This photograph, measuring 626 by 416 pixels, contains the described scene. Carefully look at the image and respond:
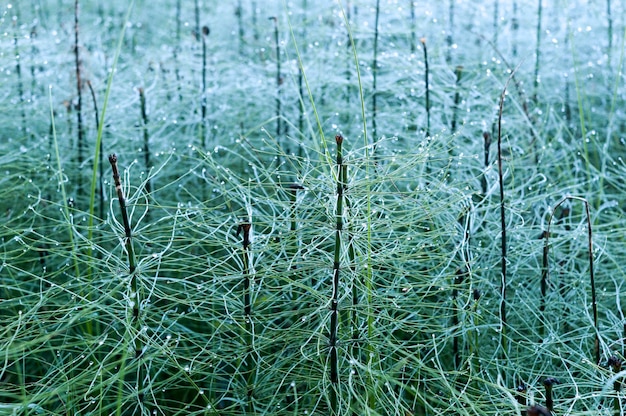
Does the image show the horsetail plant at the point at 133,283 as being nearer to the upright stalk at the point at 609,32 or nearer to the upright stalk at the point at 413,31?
the upright stalk at the point at 413,31

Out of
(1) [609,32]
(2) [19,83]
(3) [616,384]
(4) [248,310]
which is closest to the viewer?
(3) [616,384]

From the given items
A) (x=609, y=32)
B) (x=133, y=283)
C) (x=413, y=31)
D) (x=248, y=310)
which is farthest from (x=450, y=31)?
(x=133, y=283)

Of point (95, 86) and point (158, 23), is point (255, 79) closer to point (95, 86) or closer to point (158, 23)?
point (95, 86)

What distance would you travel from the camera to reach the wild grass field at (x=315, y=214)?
1.40 metres

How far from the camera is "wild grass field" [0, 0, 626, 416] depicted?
140 centimetres

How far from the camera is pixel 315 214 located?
162 centimetres

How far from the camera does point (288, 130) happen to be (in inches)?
97.2

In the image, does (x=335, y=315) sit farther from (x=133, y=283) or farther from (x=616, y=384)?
(x=616, y=384)

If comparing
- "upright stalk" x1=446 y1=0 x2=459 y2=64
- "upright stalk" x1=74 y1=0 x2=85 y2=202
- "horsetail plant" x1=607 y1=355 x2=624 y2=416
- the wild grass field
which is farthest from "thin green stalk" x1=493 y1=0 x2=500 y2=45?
"horsetail plant" x1=607 y1=355 x2=624 y2=416

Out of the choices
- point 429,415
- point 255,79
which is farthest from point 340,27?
point 429,415

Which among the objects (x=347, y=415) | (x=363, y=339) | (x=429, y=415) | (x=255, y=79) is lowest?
(x=429, y=415)

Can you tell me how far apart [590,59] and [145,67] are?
6.05ft

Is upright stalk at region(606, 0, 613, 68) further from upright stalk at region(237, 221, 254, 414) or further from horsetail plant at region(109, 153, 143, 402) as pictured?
horsetail plant at region(109, 153, 143, 402)

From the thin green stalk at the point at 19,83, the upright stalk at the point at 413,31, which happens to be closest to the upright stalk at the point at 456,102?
the upright stalk at the point at 413,31
